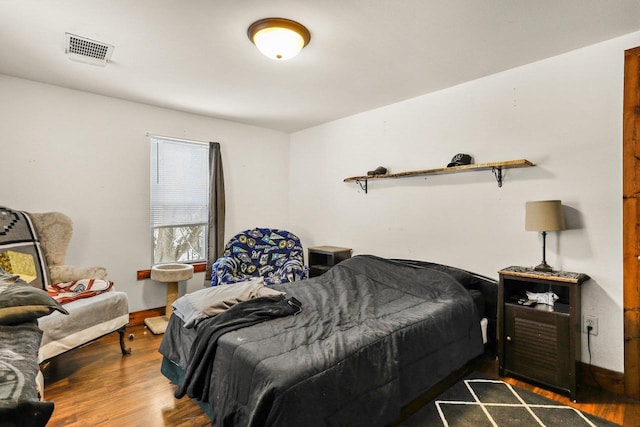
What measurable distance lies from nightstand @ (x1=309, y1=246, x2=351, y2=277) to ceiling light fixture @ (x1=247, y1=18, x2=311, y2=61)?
7.88 feet

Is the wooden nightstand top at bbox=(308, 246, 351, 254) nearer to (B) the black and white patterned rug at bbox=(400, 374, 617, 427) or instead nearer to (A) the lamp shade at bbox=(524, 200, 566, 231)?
(B) the black and white patterned rug at bbox=(400, 374, 617, 427)

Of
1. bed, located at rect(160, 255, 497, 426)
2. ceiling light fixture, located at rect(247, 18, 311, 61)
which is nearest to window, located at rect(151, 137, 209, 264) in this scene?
bed, located at rect(160, 255, 497, 426)

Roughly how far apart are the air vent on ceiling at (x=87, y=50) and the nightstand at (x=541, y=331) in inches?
137

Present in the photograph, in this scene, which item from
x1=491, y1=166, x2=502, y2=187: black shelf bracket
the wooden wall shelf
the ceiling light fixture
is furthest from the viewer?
x1=491, y1=166, x2=502, y2=187: black shelf bracket

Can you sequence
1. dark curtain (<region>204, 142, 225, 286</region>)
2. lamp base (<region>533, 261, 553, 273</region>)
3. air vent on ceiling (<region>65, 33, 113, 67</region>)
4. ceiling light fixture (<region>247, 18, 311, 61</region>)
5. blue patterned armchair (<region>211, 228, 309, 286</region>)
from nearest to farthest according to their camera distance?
1. ceiling light fixture (<region>247, 18, 311, 61</region>)
2. air vent on ceiling (<region>65, 33, 113, 67</region>)
3. lamp base (<region>533, 261, 553, 273</region>)
4. blue patterned armchair (<region>211, 228, 309, 286</region>)
5. dark curtain (<region>204, 142, 225, 286</region>)

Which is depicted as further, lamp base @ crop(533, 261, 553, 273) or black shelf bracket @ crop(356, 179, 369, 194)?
black shelf bracket @ crop(356, 179, 369, 194)

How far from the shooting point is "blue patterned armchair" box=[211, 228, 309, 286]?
11.6 feet

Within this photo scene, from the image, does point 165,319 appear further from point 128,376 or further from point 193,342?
point 193,342

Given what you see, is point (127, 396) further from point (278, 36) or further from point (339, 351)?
point (278, 36)

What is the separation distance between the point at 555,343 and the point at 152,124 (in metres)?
4.43

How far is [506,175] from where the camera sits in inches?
115

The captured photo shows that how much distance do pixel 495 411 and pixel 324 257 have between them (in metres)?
2.51

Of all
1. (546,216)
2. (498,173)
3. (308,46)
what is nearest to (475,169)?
(498,173)

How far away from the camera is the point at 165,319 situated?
3816 mm
